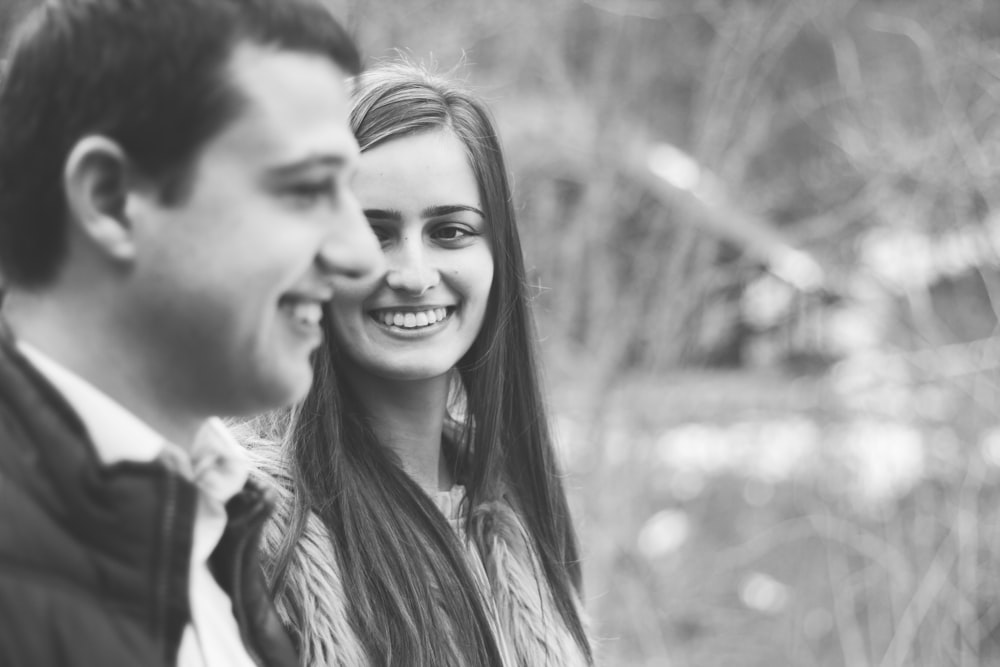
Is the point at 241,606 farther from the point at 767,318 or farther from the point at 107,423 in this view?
the point at 767,318

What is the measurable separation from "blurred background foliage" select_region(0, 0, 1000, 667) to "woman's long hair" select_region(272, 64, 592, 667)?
2.32 metres

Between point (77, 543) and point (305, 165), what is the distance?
40cm

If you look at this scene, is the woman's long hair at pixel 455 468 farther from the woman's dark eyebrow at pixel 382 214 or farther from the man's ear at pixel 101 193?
the man's ear at pixel 101 193

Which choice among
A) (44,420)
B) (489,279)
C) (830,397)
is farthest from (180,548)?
(830,397)

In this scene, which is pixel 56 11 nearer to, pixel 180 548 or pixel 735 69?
pixel 180 548

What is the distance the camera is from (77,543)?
945 millimetres

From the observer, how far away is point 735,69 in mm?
5141

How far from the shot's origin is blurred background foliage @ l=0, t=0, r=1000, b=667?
4.77 m

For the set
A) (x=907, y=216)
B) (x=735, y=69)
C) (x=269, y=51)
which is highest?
(x=735, y=69)

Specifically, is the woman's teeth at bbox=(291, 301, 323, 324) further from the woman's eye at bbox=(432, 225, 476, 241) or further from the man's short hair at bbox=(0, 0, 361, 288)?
the woman's eye at bbox=(432, 225, 476, 241)

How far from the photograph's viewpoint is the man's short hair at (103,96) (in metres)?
0.98

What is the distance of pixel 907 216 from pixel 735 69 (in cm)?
103

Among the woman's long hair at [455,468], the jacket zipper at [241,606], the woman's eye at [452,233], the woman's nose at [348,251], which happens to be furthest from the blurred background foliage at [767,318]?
the woman's nose at [348,251]

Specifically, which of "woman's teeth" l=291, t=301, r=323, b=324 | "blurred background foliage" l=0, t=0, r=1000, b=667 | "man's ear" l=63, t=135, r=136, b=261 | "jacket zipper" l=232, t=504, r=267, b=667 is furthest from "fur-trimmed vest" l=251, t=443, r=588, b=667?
"blurred background foliage" l=0, t=0, r=1000, b=667
